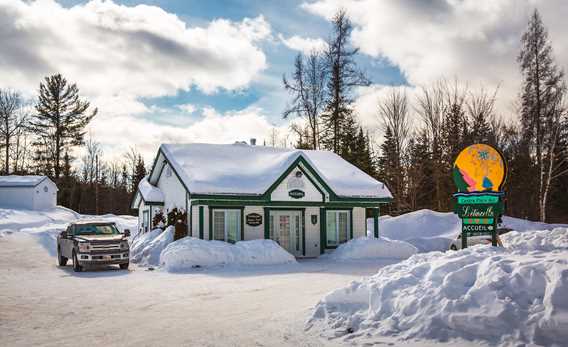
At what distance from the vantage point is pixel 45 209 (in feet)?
165

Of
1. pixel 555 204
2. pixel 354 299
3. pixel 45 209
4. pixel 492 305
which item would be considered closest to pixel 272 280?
pixel 354 299

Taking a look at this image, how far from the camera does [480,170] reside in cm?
1382

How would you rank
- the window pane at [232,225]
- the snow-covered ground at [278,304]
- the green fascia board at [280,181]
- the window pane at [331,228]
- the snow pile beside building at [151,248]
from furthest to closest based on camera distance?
the window pane at [331,228] < the window pane at [232,225] < the green fascia board at [280,181] < the snow pile beside building at [151,248] < the snow-covered ground at [278,304]

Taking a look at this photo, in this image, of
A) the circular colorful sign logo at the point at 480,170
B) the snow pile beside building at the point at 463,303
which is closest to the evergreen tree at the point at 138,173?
the circular colorful sign logo at the point at 480,170

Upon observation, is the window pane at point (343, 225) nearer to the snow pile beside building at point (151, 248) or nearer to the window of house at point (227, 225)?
the window of house at point (227, 225)

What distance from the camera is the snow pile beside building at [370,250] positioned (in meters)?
23.4

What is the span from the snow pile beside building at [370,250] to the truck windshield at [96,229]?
9941 mm

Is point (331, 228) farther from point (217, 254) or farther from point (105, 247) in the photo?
point (105, 247)

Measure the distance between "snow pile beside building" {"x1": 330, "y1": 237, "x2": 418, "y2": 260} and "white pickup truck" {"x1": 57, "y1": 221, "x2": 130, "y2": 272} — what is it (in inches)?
382

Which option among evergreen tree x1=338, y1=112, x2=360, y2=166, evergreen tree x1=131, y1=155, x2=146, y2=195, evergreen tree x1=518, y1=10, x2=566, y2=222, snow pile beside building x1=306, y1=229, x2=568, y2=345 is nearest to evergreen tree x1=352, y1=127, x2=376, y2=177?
evergreen tree x1=338, y1=112, x2=360, y2=166

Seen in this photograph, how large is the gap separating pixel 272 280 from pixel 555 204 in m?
51.5

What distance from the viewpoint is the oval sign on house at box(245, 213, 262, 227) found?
23922 millimetres

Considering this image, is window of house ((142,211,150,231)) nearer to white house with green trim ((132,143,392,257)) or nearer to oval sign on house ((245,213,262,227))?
white house with green trim ((132,143,392,257))

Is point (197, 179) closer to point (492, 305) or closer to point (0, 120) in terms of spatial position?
point (492, 305)
